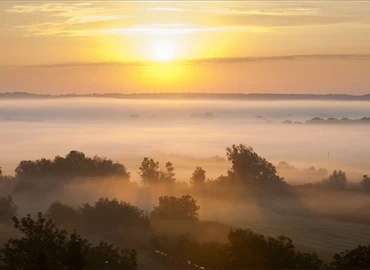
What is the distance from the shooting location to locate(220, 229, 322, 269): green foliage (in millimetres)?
37719

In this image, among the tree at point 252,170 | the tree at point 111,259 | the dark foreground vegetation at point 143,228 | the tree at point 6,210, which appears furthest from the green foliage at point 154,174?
the tree at point 111,259

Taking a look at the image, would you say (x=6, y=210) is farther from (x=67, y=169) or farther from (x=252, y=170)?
(x=252, y=170)

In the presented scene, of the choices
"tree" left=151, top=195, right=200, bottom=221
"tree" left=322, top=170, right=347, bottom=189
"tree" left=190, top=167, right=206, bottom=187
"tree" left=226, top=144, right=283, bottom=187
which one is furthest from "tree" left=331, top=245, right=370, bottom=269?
"tree" left=322, top=170, right=347, bottom=189

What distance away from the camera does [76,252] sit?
33250 millimetres

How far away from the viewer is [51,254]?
119ft

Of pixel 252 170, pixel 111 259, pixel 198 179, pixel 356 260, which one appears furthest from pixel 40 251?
pixel 252 170

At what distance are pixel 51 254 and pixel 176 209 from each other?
4208 cm

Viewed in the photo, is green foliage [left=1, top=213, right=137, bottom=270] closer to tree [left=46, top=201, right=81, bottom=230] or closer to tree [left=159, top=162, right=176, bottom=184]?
tree [left=46, top=201, right=81, bottom=230]

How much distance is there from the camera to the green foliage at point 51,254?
33.6m

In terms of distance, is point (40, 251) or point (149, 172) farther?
point (149, 172)

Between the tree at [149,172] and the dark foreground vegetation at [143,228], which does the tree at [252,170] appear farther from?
the tree at [149,172]

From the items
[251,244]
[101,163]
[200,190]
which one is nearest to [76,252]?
[251,244]

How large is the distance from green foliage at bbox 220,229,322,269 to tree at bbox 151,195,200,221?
3632cm

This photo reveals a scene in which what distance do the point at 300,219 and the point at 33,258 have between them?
168 ft
